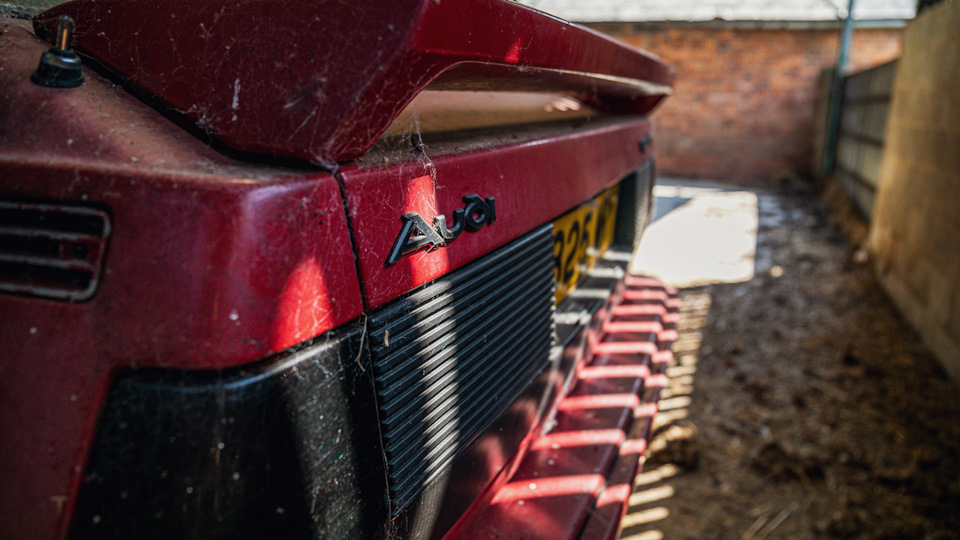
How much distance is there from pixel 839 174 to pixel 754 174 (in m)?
1.99

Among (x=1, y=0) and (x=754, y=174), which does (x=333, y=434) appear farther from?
(x=754, y=174)

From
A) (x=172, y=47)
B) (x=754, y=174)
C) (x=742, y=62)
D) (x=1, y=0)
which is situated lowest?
(x=754, y=174)

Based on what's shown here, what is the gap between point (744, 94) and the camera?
33.2 ft

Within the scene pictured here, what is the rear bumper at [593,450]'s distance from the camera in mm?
1180

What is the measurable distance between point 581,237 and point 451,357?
34.0 inches

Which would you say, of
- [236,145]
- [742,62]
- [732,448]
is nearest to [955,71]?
[732,448]

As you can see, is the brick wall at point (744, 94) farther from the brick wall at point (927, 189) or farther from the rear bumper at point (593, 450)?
the rear bumper at point (593, 450)

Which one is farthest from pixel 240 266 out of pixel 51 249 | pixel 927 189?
pixel 927 189

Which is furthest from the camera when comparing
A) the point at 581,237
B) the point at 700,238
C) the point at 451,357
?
the point at 700,238

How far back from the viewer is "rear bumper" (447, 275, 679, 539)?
1180mm

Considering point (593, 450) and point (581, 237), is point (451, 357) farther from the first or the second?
point (581, 237)

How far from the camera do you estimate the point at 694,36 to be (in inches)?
404

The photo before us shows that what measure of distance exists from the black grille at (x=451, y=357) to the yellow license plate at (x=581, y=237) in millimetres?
242

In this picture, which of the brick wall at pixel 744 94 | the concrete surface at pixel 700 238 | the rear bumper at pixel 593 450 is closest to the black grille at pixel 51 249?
the rear bumper at pixel 593 450
